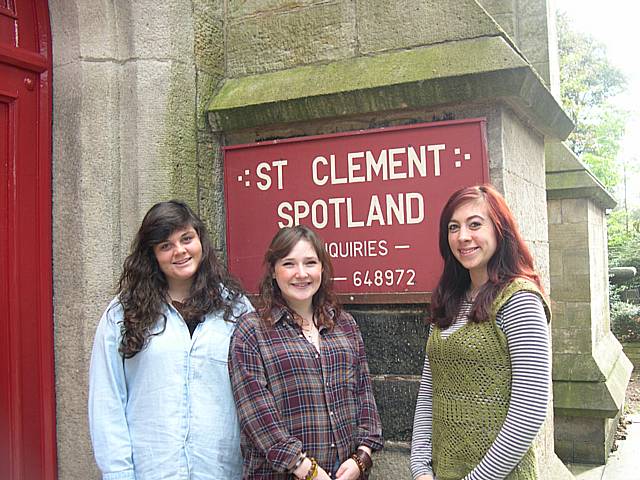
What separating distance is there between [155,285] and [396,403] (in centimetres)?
120

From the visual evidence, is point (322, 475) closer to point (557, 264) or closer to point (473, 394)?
point (473, 394)

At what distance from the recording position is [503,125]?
275cm

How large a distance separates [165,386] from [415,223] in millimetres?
1239

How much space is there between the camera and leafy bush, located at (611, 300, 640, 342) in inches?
519

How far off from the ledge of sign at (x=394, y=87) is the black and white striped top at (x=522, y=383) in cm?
107

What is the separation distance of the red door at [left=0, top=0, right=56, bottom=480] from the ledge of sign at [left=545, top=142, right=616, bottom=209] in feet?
15.2

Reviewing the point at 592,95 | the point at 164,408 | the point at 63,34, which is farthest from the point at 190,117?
the point at 592,95

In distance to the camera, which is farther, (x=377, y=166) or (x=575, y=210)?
(x=575, y=210)

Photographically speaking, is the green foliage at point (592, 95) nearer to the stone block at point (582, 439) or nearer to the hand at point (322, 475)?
the stone block at point (582, 439)

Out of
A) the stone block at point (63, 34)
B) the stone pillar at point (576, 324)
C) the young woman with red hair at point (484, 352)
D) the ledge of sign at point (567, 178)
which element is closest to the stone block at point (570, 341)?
the stone pillar at point (576, 324)

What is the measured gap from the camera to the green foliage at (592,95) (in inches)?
839

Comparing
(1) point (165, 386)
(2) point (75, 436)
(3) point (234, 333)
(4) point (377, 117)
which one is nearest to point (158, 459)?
(1) point (165, 386)

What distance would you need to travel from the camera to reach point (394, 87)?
9.30 feet

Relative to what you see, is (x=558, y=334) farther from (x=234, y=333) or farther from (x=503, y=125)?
(x=234, y=333)
